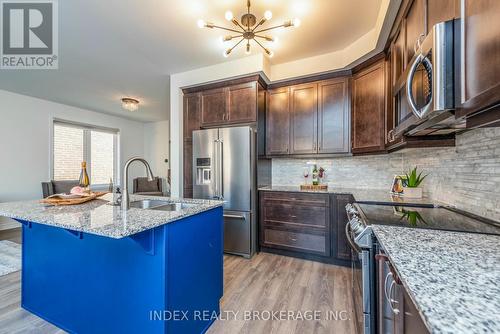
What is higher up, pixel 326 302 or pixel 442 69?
pixel 442 69

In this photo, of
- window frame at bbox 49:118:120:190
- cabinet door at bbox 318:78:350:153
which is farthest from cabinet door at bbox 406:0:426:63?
window frame at bbox 49:118:120:190

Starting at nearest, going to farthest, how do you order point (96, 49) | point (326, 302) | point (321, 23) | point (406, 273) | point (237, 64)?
1. point (406, 273)
2. point (326, 302)
3. point (321, 23)
4. point (96, 49)
5. point (237, 64)

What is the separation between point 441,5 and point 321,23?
1.62 meters

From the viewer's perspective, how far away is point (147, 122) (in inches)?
273

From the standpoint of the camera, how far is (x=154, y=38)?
2670mm

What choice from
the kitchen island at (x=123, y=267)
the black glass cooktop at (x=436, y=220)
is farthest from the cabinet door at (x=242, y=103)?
the black glass cooktop at (x=436, y=220)

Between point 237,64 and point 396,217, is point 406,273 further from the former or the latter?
point 237,64

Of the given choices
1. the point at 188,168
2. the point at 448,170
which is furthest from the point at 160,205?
the point at 448,170

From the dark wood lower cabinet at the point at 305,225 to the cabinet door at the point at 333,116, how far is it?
71cm

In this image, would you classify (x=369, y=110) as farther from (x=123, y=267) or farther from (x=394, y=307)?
(x=123, y=267)

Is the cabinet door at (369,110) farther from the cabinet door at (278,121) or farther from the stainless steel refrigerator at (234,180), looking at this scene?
the stainless steel refrigerator at (234,180)

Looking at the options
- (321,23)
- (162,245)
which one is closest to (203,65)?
(321,23)

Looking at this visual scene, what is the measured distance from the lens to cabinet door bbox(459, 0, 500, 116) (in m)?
0.66

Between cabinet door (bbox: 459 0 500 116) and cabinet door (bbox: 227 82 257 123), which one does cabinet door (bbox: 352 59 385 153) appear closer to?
cabinet door (bbox: 227 82 257 123)
